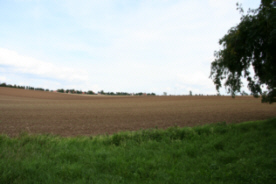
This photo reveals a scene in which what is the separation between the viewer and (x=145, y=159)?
6473mm

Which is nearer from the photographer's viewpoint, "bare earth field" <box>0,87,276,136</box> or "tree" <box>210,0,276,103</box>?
"tree" <box>210,0,276,103</box>

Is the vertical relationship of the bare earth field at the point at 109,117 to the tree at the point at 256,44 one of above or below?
below

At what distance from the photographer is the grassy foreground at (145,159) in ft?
16.6

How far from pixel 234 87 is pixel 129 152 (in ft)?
37.0

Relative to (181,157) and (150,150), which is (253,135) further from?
(150,150)

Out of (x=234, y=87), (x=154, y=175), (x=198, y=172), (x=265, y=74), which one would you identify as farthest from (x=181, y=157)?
(x=234, y=87)

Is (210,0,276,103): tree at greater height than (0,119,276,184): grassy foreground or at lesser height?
greater

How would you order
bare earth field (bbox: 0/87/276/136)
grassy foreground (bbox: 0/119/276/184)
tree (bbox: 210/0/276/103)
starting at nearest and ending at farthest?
grassy foreground (bbox: 0/119/276/184) < tree (bbox: 210/0/276/103) < bare earth field (bbox: 0/87/276/136)

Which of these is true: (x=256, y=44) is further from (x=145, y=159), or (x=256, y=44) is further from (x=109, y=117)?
(x=109, y=117)

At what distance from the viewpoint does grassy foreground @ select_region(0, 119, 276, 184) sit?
507 cm

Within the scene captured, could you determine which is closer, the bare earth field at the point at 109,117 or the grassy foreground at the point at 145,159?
the grassy foreground at the point at 145,159

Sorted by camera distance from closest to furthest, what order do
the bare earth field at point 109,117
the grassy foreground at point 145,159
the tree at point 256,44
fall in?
the grassy foreground at point 145,159 → the tree at point 256,44 → the bare earth field at point 109,117

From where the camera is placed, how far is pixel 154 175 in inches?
209

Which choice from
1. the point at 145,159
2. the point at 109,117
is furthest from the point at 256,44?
the point at 109,117
